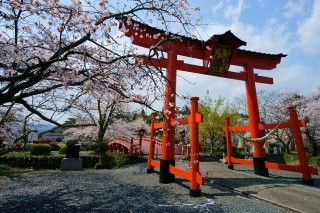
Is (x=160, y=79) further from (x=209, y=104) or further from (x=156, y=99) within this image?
(x=209, y=104)

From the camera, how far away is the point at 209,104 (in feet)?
83.4

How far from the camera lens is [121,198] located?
7.20 meters

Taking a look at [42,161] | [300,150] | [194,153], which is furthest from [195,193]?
[42,161]

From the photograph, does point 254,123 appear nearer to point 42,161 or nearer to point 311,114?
point 42,161

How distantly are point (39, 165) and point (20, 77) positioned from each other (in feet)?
46.9

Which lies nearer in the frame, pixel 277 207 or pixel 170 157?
pixel 277 207

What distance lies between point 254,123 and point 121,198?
618 cm

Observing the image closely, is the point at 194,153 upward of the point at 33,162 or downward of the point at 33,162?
upward

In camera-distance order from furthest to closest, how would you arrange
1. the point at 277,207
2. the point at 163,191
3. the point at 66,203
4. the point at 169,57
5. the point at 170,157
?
1. the point at 169,57
2. the point at 170,157
3. the point at 163,191
4. the point at 66,203
5. the point at 277,207

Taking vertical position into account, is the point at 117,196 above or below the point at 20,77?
below

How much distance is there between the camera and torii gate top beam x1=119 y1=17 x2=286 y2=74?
852cm

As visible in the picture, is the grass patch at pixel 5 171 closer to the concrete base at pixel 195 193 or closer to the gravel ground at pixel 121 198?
the gravel ground at pixel 121 198

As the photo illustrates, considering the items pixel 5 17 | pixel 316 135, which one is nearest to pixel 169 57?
pixel 5 17

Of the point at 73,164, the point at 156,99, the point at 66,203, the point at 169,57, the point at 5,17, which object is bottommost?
the point at 66,203
